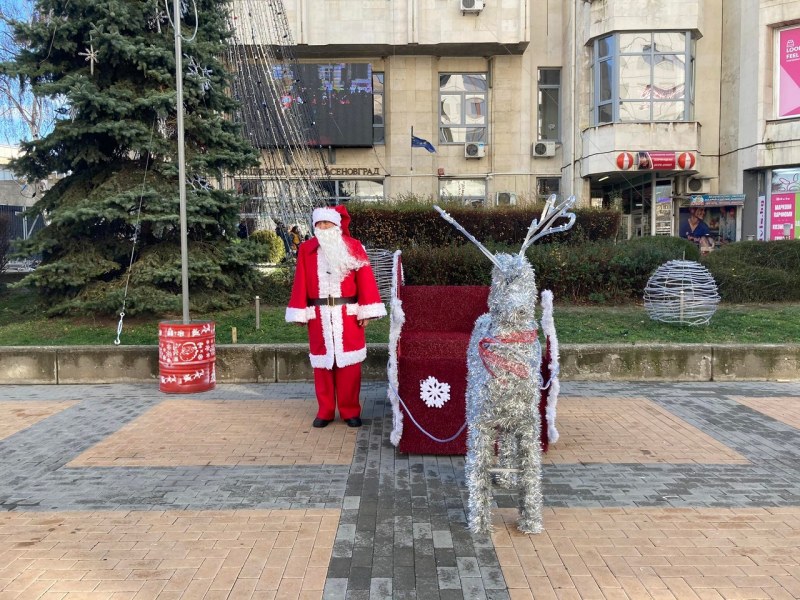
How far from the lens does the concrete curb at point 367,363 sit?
26.3 ft

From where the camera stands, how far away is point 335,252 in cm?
588

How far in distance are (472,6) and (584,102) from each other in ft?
17.9

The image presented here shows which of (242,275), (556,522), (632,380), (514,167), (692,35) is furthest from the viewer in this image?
(514,167)

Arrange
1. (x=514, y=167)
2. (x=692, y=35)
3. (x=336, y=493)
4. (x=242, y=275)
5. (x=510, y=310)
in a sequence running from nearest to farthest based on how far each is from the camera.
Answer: (x=510, y=310) < (x=336, y=493) < (x=242, y=275) < (x=692, y=35) < (x=514, y=167)

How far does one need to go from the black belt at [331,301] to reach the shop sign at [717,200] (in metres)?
21.0

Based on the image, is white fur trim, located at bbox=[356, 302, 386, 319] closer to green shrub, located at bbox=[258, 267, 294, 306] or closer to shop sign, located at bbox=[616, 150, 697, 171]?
green shrub, located at bbox=[258, 267, 294, 306]

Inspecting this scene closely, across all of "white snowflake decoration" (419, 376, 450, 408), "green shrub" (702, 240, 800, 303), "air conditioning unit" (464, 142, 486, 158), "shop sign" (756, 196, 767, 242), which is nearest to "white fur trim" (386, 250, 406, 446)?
"white snowflake decoration" (419, 376, 450, 408)

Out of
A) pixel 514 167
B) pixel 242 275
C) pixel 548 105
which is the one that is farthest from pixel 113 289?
pixel 548 105

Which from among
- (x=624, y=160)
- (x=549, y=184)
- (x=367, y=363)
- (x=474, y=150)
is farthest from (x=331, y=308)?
(x=549, y=184)

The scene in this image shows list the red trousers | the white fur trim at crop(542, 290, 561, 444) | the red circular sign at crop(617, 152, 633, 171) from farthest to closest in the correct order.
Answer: the red circular sign at crop(617, 152, 633, 171), the red trousers, the white fur trim at crop(542, 290, 561, 444)

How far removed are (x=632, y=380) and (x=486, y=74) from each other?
19.5 m

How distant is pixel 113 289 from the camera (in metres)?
9.38

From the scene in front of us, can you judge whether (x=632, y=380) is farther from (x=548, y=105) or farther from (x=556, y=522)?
(x=548, y=105)

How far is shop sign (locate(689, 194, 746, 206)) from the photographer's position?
22.5 meters
